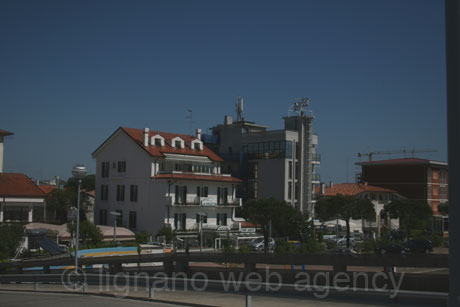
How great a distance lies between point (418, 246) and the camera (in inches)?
1976

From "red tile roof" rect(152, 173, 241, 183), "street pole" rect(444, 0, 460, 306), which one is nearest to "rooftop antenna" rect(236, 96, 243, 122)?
"red tile roof" rect(152, 173, 241, 183)

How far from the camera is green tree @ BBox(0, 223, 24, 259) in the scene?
1548 inches

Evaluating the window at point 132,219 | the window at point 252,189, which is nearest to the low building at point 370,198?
the window at point 252,189

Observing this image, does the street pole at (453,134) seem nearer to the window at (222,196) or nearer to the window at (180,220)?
the window at (180,220)

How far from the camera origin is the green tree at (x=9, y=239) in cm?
3933

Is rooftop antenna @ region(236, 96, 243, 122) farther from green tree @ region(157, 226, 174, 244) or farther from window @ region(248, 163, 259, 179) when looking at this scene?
green tree @ region(157, 226, 174, 244)

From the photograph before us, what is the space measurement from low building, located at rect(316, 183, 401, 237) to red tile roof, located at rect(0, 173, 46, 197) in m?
44.0

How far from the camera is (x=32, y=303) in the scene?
49.0 feet

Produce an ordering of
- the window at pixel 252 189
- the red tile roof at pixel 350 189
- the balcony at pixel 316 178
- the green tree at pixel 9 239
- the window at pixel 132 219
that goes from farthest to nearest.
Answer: the red tile roof at pixel 350 189 < the balcony at pixel 316 178 < the window at pixel 252 189 < the window at pixel 132 219 < the green tree at pixel 9 239

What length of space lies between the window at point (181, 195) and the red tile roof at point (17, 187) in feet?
49.4

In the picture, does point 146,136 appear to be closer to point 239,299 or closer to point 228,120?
point 228,120

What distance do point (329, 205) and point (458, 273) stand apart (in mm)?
64060

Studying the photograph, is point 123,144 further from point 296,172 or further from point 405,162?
point 405,162

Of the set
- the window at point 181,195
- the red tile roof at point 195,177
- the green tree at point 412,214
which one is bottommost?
the green tree at point 412,214
